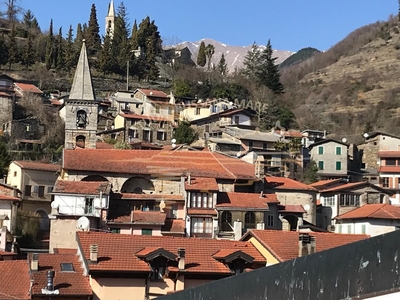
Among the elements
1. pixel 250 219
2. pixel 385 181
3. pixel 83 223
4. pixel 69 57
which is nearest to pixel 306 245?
pixel 83 223

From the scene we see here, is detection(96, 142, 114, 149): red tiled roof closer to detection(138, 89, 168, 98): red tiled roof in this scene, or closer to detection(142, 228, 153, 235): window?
detection(138, 89, 168, 98): red tiled roof

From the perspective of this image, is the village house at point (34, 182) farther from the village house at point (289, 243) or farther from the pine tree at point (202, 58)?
the pine tree at point (202, 58)

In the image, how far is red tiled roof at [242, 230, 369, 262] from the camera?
1218 inches

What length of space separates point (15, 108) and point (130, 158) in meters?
30.2

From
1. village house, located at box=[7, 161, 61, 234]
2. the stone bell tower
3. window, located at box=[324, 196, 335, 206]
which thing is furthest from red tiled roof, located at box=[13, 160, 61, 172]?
window, located at box=[324, 196, 335, 206]

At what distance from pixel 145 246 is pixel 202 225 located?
50.0 ft

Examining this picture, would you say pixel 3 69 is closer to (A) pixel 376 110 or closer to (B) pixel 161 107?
(B) pixel 161 107

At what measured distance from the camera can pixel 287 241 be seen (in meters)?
32.2

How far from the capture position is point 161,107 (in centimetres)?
8175

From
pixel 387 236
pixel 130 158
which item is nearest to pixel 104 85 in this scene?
pixel 130 158

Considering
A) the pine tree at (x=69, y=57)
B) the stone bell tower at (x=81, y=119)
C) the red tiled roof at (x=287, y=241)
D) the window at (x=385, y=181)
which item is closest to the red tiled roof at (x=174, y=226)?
the red tiled roof at (x=287, y=241)

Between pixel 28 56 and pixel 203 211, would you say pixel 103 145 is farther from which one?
pixel 28 56

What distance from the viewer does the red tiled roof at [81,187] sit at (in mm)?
44138

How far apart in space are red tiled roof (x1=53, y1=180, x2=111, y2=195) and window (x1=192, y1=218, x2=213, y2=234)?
5.13 meters
